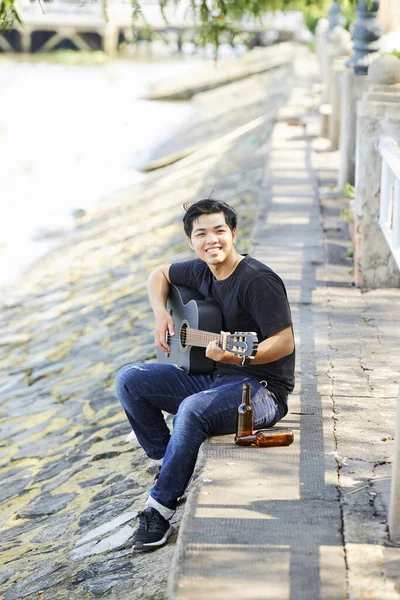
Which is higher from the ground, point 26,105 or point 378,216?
point 378,216

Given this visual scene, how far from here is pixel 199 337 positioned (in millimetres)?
4309

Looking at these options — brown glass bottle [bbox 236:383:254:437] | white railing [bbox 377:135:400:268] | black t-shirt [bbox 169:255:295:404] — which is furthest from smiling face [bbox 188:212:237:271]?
white railing [bbox 377:135:400:268]

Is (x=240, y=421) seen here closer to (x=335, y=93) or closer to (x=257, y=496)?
(x=257, y=496)

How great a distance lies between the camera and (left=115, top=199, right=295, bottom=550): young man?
3943 mm

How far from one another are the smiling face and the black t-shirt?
0.35ft

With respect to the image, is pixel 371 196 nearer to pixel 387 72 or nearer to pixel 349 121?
pixel 387 72

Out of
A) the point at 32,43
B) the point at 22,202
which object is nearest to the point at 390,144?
the point at 22,202

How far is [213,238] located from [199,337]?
454 millimetres

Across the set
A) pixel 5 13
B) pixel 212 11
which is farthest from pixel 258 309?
pixel 212 11

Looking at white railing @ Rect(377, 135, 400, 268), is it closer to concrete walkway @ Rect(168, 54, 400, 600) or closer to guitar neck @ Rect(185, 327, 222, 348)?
concrete walkway @ Rect(168, 54, 400, 600)

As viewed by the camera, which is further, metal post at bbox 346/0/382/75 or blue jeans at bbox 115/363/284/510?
metal post at bbox 346/0/382/75

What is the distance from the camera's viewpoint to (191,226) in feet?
14.3

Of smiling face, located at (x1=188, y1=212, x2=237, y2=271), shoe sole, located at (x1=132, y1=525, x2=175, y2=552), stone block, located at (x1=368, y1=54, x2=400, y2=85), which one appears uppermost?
stone block, located at (x1=368, y1=54, x2=400, y2=85)

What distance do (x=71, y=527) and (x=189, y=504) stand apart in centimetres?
139
